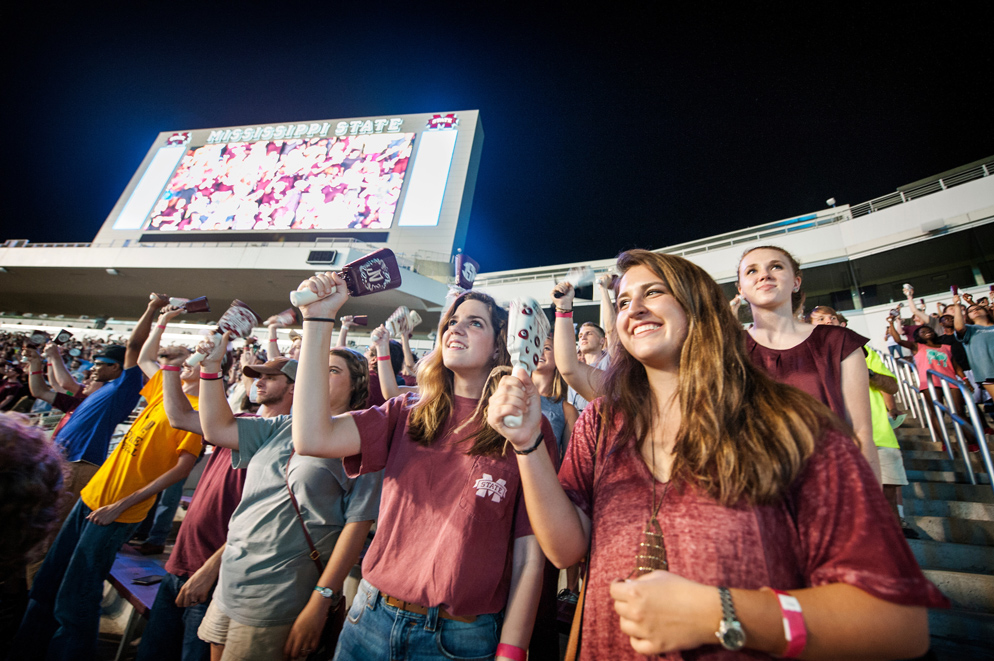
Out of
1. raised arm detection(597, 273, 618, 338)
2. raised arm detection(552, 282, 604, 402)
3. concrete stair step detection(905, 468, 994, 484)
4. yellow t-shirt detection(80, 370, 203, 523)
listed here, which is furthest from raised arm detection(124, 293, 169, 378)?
concrete stair step detection(905, 468, 994, 484)

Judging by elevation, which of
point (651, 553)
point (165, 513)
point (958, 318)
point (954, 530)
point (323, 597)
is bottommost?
point (165, 513)

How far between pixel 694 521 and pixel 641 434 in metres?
0.30

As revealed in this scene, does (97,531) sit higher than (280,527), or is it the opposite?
(280,527)

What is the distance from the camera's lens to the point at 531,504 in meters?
1.10

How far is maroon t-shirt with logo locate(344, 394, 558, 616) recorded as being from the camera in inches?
51.6

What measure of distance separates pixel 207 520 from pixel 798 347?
10.7 ft

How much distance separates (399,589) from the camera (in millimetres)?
1323

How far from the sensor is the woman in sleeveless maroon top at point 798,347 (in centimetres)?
167

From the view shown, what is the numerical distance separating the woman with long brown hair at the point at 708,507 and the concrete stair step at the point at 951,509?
3.72 metres

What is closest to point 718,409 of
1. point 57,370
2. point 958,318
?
point 958,318

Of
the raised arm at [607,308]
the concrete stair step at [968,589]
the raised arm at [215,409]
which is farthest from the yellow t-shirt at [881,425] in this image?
the raised arm at [215,409]

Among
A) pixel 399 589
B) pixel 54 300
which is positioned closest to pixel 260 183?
pixel 54 300

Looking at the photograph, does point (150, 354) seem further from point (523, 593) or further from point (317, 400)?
point (523, 593)

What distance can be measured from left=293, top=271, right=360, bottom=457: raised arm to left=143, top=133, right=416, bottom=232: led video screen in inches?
852
